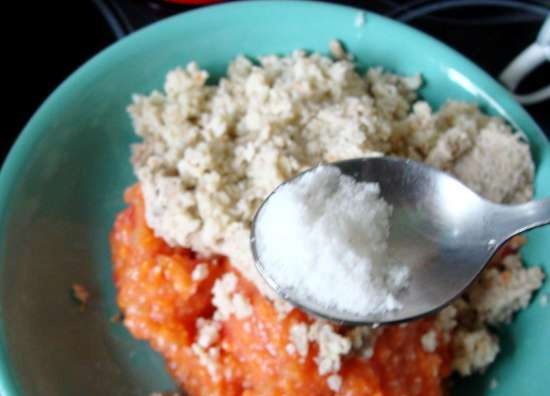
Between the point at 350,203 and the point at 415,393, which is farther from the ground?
the point at 350,203

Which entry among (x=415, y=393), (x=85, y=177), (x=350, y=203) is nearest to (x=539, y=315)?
(x=415, y=393)

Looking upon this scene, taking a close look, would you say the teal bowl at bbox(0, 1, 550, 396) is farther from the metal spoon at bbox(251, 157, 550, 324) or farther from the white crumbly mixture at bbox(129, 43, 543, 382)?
the metal spoon at bbox(251, 157, 550, 324)

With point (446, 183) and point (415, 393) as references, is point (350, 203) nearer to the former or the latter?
point (446, 183)

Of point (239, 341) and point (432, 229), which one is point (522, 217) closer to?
point (432, 229)

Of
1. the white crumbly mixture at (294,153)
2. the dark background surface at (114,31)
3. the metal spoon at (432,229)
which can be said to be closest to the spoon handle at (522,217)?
the metal spoon at (432,229)

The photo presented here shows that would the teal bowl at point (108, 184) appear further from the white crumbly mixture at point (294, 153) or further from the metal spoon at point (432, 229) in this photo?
the metal spoon at point (432, 229)

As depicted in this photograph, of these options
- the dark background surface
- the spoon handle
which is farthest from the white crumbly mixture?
the dark background surface

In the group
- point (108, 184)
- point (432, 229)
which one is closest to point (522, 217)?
point (432, 229)
